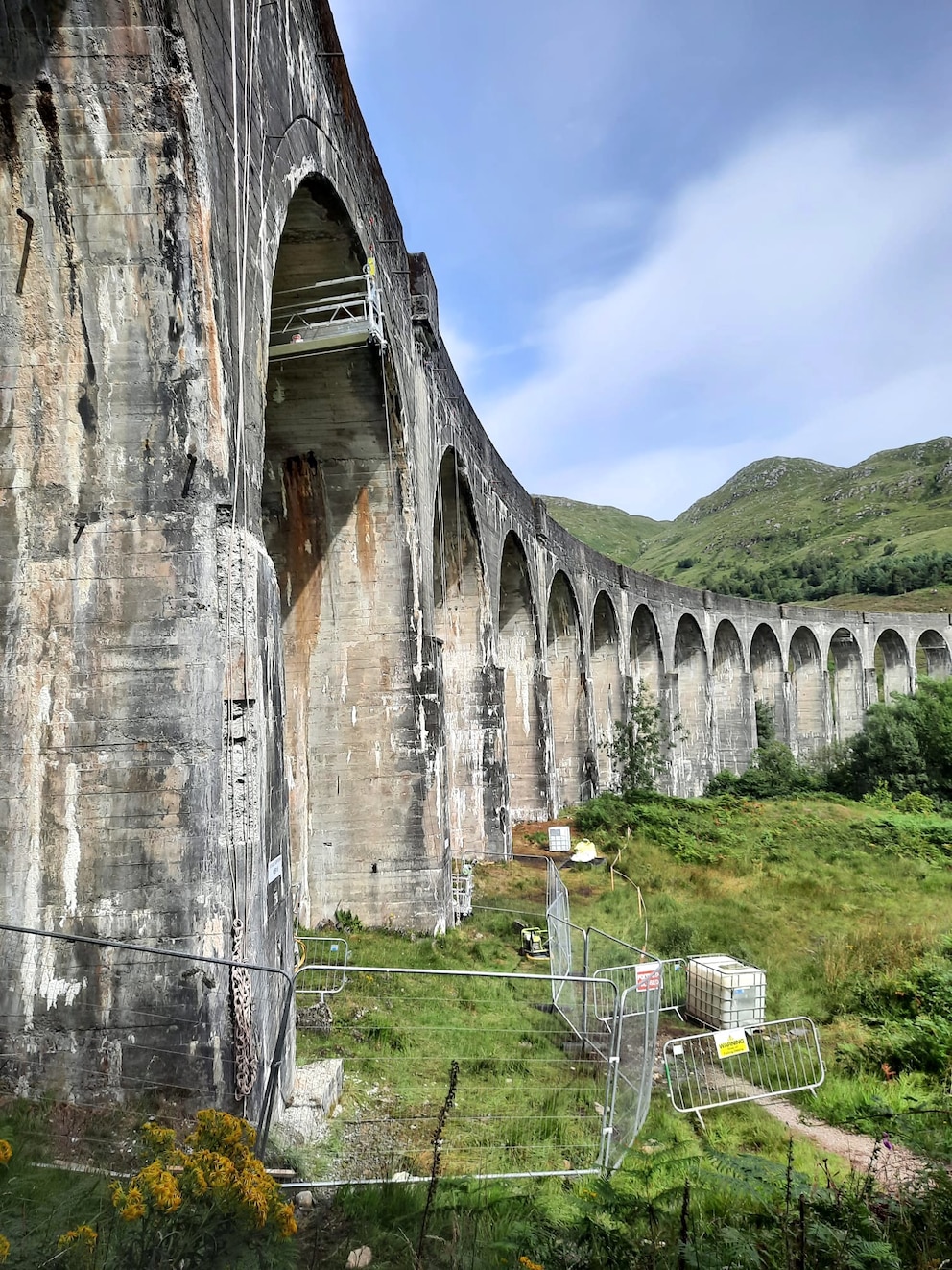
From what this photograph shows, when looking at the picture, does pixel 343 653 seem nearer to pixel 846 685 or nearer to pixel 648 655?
pixel 648 655

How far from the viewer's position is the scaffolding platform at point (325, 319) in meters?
7.01

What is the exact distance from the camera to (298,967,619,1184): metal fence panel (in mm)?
4023

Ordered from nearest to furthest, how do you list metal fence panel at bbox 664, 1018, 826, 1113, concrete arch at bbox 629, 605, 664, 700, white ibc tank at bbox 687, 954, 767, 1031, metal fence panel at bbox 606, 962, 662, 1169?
metal fence panel at bbox 606, 962, 662, 1169 < metal fence panel at bbox 664, 1018, 826, 1113 < white ibc tank at bbox 687, 954, 767, 1031 < concrete arch at bbox 629, 605, 664, 700

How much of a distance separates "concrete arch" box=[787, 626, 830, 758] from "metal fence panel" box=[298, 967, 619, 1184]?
32.9m

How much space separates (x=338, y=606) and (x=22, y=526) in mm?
5110

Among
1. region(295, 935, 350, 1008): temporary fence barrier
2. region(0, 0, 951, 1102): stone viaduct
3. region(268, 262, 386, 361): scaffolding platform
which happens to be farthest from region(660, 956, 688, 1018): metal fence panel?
region(268, 262, 386, 361): scaffolding platform

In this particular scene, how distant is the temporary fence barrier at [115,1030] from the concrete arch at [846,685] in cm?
3848

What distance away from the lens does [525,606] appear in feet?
58.2

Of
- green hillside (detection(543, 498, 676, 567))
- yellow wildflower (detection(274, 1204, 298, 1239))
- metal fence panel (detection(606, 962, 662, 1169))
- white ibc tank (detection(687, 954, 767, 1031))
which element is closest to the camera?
yellow wildflower (detection(274, 1204, 298, 1239))

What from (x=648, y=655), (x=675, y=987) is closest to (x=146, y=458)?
(x=675, y=987)

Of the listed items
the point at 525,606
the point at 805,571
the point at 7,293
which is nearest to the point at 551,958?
the point at 7,293

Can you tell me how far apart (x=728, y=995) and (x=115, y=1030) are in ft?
15.3

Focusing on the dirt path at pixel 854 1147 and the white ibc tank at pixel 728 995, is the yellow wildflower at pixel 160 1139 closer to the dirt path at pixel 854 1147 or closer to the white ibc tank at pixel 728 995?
the dirt path at pixel 854 1147

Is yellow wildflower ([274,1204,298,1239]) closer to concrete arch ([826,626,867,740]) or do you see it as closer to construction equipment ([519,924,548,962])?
construction equipment ([519,924,548,962])
